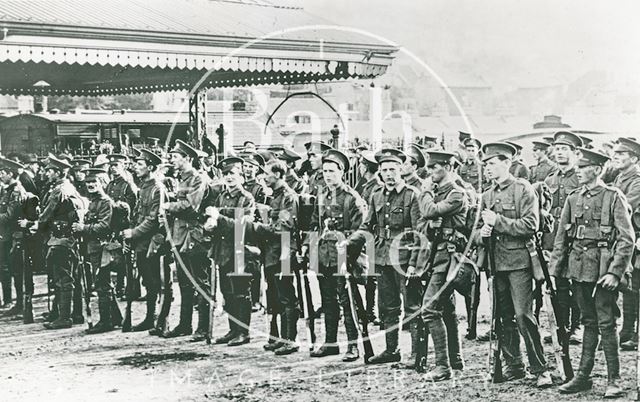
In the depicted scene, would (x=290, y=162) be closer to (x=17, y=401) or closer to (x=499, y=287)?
(x=499, y=287)

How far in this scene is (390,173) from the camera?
545cm

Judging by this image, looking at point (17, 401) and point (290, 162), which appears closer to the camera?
point (17, 401)

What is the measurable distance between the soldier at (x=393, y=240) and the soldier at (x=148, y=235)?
2250 millimetres

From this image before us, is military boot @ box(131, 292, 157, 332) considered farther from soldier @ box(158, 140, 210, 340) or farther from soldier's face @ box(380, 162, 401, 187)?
soldier's face @ box(380, 162, 401, 187)

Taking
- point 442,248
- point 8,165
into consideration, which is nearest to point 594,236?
point 442,248

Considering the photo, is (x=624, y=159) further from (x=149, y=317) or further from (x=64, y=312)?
(x=64, y=312)

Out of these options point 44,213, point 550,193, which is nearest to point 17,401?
point 44,213

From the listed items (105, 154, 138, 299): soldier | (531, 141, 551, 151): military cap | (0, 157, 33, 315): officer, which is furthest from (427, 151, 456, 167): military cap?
(0, 157, 33, 315): officer

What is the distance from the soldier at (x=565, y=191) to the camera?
574 centimetres

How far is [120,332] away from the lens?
685 cm

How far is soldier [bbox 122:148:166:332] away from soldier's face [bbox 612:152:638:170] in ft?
14.1

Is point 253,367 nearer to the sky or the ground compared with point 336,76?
nearer to the ground

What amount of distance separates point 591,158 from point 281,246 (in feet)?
9.08

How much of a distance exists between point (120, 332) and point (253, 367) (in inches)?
78.9
